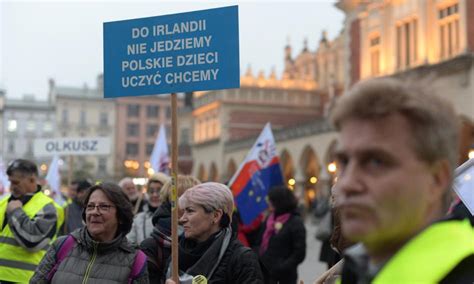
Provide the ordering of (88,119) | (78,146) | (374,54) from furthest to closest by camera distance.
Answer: (88,119)
(374,54)
(78,146)

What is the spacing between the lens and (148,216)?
6387 millimetres

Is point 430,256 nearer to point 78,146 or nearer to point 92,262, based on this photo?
point 92,262

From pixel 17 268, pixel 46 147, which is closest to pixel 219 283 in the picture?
pixel 17 268

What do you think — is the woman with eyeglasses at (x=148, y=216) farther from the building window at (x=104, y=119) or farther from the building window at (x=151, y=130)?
the building window at (x=151, y=130)

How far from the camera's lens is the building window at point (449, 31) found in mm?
26672

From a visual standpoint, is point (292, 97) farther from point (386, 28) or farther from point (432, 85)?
point (432, 85)

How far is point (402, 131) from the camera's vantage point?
1.46m

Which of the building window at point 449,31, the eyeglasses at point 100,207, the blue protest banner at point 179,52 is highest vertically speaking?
the building window at point 449,31

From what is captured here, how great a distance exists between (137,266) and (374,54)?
2957 centimetres

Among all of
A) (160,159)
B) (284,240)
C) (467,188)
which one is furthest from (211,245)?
(160,159)

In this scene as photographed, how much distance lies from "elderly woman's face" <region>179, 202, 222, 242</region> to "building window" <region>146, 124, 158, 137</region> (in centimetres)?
8760

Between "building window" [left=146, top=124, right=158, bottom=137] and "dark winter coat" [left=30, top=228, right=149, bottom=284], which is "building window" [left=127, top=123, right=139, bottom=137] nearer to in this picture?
"building window" [left=146, top=124, right=158, bottom=137]

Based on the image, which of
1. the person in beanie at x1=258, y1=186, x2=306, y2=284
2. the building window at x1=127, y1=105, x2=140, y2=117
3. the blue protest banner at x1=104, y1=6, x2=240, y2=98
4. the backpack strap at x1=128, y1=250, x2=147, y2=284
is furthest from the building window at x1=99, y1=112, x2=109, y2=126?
the backpack strap at x1=128, y1=250, x2=147, y2=284

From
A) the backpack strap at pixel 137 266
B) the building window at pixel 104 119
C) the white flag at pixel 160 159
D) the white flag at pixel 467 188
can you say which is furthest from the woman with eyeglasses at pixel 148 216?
the building window at pixel 104 119
